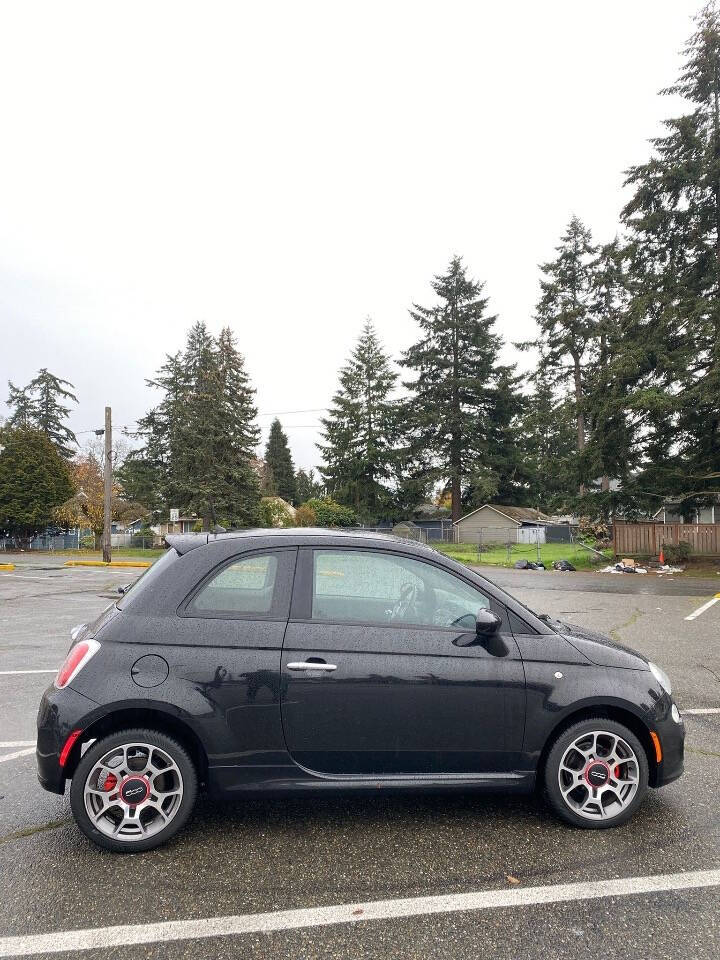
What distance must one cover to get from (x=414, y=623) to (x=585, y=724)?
106 cm

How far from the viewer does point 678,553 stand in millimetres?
24094

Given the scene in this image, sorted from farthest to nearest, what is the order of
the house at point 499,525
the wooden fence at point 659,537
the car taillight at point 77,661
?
1. the house at point 499,525
2. the wooden fence at point 659,537
3. the car taillight at point 77,661

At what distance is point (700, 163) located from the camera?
2520cm

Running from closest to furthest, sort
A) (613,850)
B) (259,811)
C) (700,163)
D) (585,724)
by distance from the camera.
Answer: (613,850), (585,724), (259,811), (700,163)

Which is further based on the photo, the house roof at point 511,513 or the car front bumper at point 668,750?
the house roof at point 511,513

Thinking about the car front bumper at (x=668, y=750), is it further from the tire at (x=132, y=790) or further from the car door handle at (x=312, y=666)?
the tire at (x=132, y=790)

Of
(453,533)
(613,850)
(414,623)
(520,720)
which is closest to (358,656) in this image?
(414,623)

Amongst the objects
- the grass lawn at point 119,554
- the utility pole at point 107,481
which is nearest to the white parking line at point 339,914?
the utility pole at point 107,481

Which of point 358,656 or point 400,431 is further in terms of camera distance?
point 400,431

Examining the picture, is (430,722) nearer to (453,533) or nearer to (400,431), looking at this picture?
(453,533)

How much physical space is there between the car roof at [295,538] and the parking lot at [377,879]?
1378 millimetres

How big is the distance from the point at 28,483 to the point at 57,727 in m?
50.1

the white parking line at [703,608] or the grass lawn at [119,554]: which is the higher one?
the grass lawn at [119,554]

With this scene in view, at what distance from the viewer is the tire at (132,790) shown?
3238 millimetres
